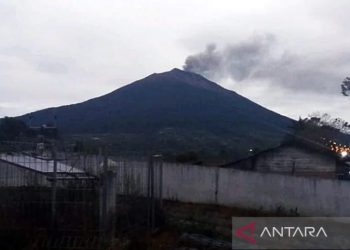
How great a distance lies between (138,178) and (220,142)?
188 ft

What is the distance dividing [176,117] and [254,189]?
214 feet

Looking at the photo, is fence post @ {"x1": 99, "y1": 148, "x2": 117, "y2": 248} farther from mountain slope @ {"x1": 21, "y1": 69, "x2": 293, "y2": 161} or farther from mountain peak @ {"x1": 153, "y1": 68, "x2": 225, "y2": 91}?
mountain peak @ {"x1": 153, "y1": 68, "x2": 225, "y2": 91}

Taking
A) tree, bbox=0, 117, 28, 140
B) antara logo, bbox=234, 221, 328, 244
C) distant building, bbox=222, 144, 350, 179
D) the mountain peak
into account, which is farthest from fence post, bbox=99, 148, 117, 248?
the mountain peak

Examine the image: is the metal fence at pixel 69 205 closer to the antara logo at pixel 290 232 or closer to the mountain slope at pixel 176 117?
the antara logo at pixel 290 232

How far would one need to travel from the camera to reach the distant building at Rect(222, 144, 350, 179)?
107 ft

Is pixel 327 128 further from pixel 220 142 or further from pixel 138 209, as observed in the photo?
pixel 138 209

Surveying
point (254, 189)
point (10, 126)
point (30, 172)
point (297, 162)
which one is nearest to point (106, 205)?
point (30, 172)

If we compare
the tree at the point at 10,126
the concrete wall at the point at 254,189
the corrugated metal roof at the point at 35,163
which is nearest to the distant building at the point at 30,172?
the corrugated metal roof at the point at 35,163

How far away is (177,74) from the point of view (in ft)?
383

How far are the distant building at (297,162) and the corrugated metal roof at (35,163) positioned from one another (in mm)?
16783

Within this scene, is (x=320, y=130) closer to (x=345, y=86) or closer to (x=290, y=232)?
(x=345, y=86)

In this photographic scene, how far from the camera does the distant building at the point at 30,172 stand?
14539 mm

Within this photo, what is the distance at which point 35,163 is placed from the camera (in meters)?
16.0

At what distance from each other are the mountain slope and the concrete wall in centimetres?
3551
